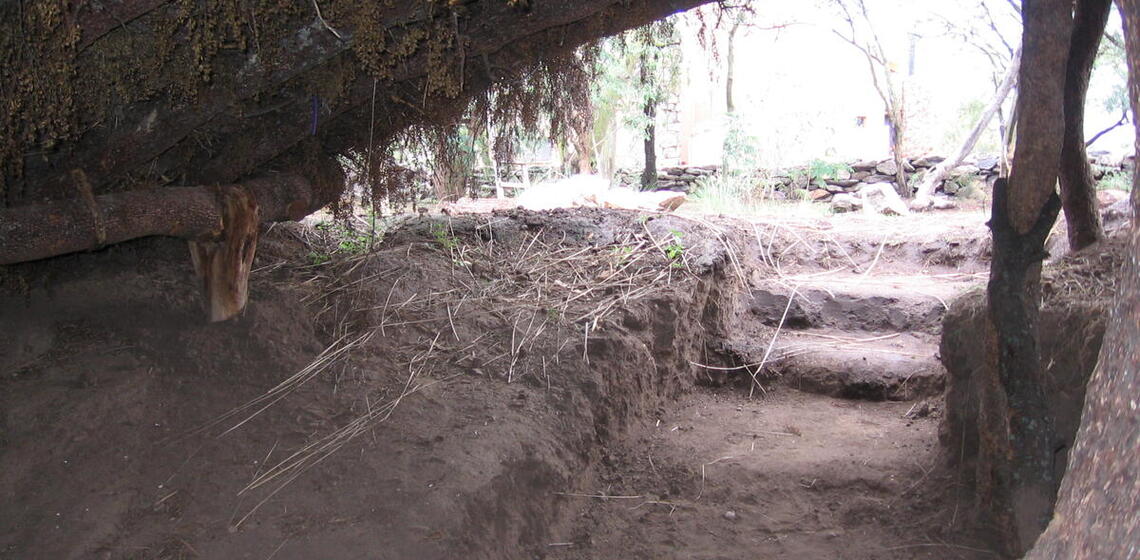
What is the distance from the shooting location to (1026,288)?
310 centimetres

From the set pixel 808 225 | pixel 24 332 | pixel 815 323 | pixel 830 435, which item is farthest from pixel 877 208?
pixel 24 332

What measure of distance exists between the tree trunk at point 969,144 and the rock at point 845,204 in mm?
736

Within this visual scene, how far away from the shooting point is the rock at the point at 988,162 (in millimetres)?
11898

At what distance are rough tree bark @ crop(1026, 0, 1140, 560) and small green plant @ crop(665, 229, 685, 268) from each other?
3.53m

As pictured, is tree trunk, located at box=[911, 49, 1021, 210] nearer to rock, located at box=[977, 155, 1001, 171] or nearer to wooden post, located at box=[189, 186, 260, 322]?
rock, located at box=[977, 155, 1001, 171]

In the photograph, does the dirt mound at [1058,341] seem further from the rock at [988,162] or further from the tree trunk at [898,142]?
the rock at [988,162]

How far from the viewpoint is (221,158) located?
351 cm

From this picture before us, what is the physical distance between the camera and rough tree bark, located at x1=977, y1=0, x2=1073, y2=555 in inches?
116

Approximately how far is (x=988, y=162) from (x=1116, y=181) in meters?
2.43

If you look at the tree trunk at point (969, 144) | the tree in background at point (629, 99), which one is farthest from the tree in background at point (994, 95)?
the tree in background at point (629, 99)

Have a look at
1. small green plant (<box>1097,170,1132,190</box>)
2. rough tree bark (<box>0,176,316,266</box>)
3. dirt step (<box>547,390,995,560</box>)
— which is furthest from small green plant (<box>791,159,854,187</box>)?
rough tree bark (<box>0,176,316,266</box>)

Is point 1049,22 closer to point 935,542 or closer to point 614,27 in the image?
point 614,27

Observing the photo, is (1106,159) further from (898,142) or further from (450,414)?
(450,414)

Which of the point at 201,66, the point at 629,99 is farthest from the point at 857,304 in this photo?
the point at 629,99
